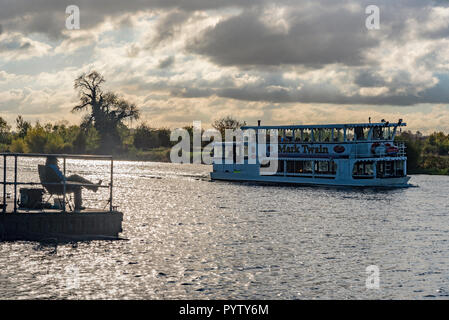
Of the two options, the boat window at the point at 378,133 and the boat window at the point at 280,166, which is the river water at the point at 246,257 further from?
the boat window at the point at 280,166

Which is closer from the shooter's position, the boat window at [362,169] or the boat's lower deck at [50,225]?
the boat's lower deck at [50,225]

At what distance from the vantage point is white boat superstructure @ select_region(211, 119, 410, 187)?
6819 centimetres

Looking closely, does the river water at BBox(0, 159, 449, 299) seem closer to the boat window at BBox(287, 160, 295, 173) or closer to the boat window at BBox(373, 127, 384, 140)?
the boat window at BBox(373, 127, 384, 140)

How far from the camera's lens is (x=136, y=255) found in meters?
27.4

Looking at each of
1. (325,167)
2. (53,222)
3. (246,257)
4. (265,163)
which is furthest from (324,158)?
(53,222)

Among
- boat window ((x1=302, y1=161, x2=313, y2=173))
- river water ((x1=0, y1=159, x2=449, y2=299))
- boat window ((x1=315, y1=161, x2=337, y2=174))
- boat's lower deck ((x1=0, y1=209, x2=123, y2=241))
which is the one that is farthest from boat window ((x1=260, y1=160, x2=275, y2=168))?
boat's lower deck ((x1=0, y1=209, x2=123, y2=241))

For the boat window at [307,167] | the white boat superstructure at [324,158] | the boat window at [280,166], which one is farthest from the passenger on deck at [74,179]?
the boat window at [280,166]

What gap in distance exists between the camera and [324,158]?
231 feet

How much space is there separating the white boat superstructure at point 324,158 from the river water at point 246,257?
18.1 meters

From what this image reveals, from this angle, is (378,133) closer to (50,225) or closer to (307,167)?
(307,167)

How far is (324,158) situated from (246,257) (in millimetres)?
44702

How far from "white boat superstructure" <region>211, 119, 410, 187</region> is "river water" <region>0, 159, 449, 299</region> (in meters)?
18.1

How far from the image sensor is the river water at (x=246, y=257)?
21.5 m
